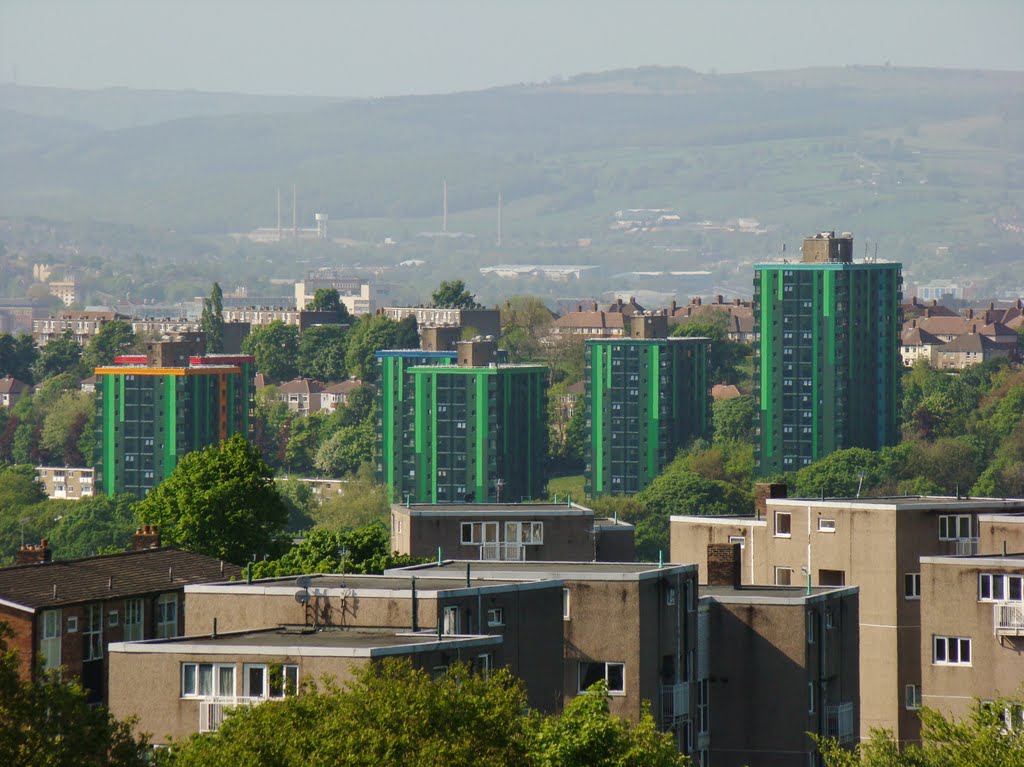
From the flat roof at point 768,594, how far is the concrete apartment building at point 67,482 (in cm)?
12817

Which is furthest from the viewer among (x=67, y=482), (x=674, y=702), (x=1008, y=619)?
(x=67, y=482)

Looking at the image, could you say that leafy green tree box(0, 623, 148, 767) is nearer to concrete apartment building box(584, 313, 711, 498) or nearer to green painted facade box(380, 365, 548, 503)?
green painted facade box(380, 365, 548, 503)

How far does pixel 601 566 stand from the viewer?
35.8m

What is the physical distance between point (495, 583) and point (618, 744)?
714cm

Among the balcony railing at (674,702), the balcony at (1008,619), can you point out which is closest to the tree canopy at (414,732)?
the balcony railing at (674,702)

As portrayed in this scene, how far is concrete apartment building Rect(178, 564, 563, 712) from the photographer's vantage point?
31156mm

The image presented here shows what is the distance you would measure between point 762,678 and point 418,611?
20.1 feet

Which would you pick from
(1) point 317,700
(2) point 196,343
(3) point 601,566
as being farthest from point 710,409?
(1) point 317,700

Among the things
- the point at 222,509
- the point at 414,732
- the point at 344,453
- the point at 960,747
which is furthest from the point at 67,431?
the point at 414,732

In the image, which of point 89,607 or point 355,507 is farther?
point 355,507

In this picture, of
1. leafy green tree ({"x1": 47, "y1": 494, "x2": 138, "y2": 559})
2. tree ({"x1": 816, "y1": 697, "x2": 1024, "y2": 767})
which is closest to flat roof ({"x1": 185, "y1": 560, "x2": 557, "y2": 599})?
tree ({"x1": 816, "y1": 697, "x2": 1024, "y2": 767})

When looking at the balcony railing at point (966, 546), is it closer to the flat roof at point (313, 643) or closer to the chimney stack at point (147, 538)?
the flat roof at point (313, 643)

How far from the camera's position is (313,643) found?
2948 centimetres

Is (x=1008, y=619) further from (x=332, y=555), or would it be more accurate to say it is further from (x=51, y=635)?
(x=332, y=555)
